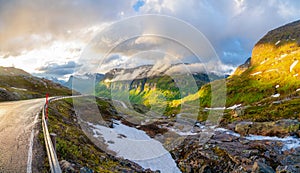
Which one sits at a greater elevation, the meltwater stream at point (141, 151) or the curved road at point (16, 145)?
the curved road at point (16, 145)

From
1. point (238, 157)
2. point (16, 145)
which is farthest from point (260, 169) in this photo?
point (16, 145)

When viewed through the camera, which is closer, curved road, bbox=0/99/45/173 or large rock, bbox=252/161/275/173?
curved road, bbox=0/99/45/173

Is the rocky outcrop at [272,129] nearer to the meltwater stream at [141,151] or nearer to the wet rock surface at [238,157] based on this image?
the wet rock surface at [238,157]

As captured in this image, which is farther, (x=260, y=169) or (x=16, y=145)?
(x=260, y=169)

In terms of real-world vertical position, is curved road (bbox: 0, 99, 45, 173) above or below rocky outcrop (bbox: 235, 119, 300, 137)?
above

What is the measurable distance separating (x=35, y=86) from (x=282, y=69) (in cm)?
19134

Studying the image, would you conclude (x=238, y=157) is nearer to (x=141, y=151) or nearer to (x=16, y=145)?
(x=141, y=151)

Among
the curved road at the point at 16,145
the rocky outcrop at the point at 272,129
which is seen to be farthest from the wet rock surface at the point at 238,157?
the curved road at the point at 16,145

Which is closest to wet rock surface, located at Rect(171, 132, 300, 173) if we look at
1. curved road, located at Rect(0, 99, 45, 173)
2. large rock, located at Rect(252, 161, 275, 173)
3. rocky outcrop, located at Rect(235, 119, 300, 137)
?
large rock, located at Rect(252, 161, 275, 173)

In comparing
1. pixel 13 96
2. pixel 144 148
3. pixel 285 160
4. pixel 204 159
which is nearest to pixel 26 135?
pixel 144 148

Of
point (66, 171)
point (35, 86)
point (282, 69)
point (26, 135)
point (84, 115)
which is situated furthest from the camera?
point (282, 69)

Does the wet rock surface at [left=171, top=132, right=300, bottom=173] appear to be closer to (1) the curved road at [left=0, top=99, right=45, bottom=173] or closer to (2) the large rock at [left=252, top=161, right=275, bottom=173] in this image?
(2) the large rock at [left=252, top=161, right=275, bottom=173]

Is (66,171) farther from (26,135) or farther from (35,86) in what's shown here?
(35,86)

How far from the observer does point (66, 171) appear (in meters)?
13.0
